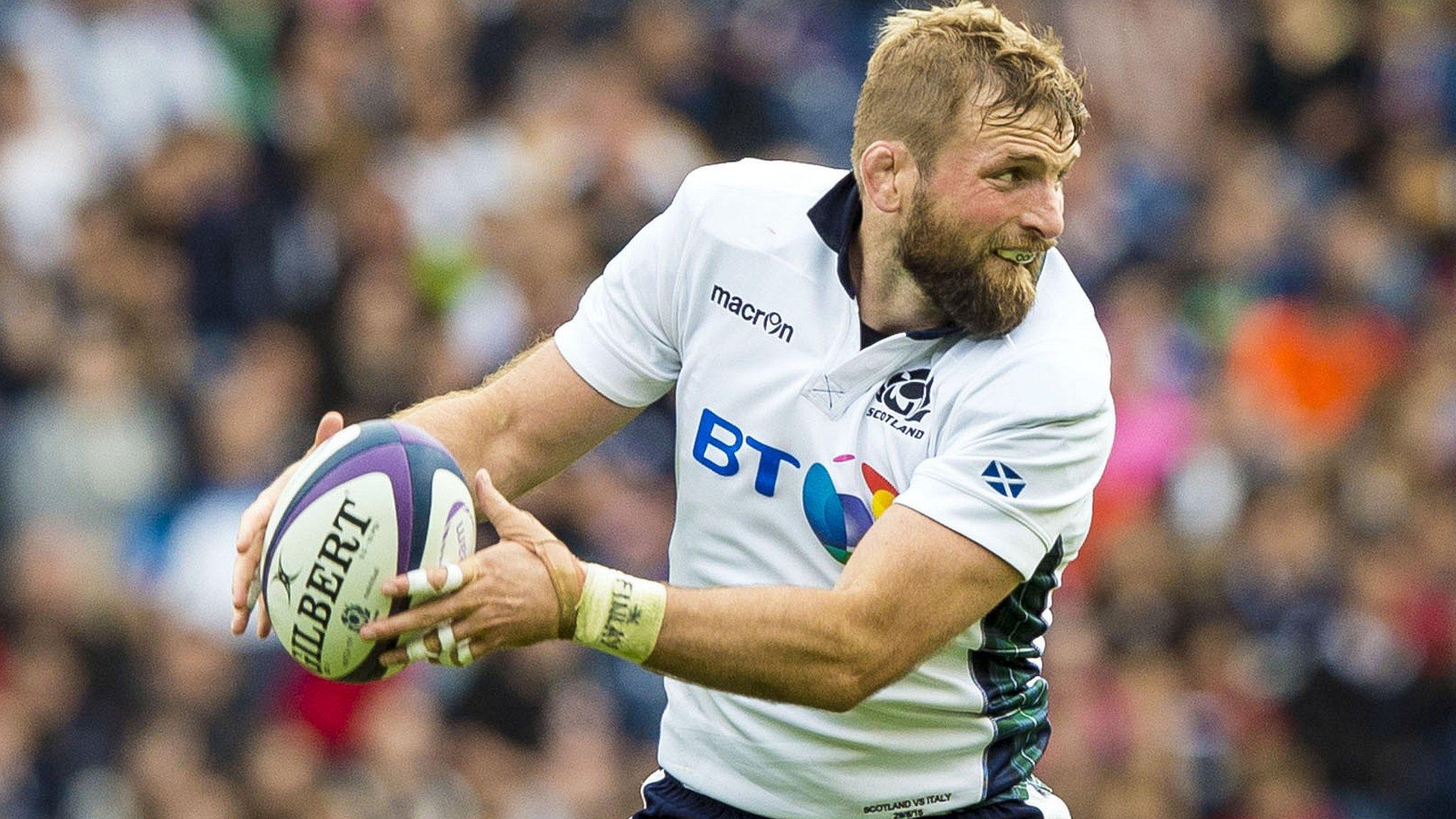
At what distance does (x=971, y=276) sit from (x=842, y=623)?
89cm

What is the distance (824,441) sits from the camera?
4.94m

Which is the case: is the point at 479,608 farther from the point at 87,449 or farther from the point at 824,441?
the point at 87,449

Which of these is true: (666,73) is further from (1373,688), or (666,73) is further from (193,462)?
(1373,688)

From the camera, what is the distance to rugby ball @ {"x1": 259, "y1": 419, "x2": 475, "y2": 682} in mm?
4309

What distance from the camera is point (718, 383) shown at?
5094 millimetres

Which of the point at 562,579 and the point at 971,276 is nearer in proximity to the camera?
the point at 562,579

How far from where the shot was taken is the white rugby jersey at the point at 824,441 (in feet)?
15.7

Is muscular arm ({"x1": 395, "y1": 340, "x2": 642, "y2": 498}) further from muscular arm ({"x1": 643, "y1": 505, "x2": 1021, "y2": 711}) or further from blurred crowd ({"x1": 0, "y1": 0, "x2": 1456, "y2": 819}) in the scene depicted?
blurred crowd ({"x1": 0, "y1": 0, "x2": 1456, "y2": 819})

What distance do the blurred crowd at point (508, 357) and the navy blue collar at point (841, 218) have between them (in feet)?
12.8

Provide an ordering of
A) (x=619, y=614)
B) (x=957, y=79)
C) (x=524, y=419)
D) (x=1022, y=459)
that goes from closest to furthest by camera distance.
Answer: (x=619, y=614), (x=1022, y=459), (x=957, y=79), (x=524, y=419)

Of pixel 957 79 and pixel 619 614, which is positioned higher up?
pixel 957 79

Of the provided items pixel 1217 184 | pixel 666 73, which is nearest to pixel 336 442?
pixel 666 73

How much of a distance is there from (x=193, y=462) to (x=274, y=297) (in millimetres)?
1098

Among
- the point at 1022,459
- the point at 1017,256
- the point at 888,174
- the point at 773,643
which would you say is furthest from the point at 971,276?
the point at 773,643
